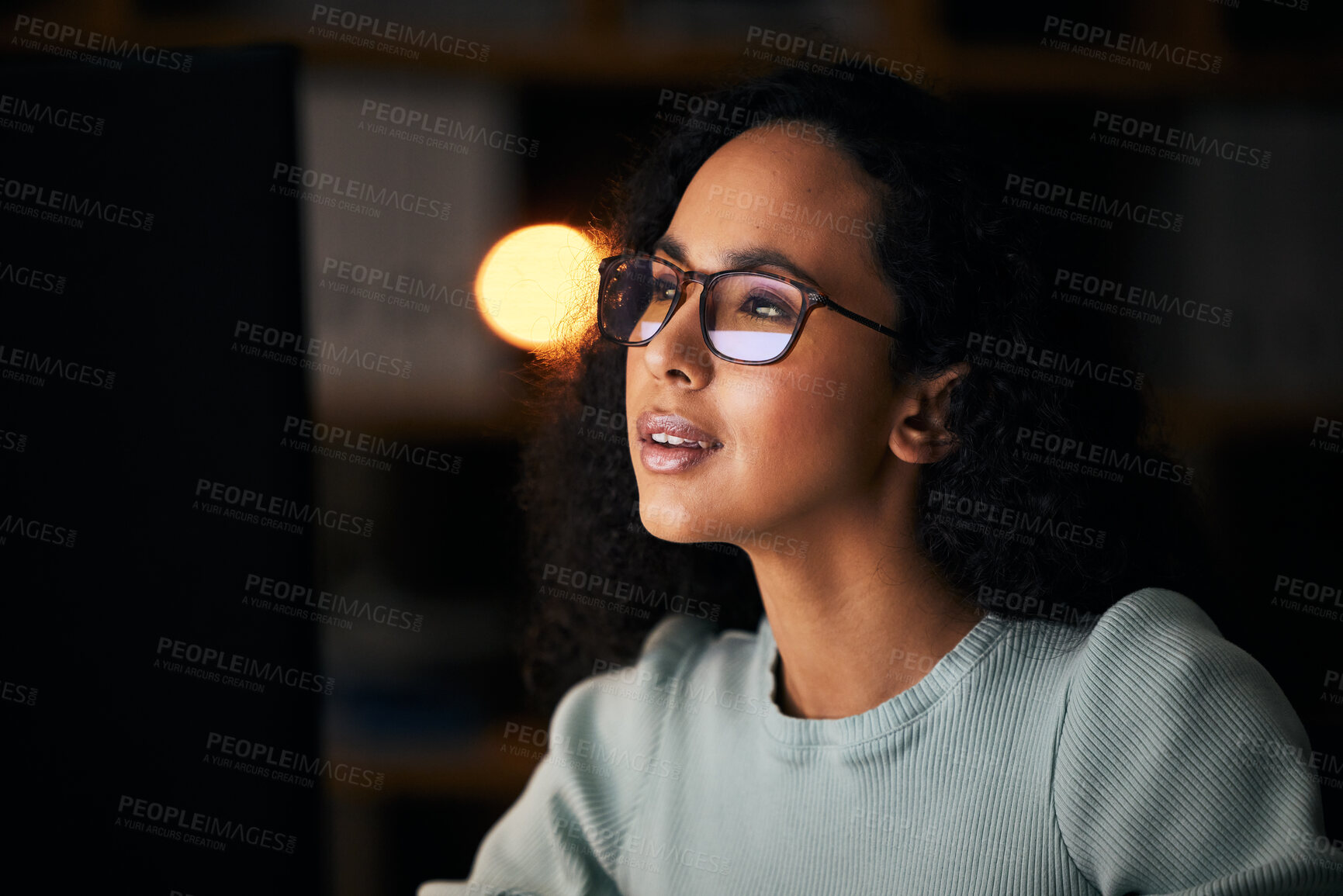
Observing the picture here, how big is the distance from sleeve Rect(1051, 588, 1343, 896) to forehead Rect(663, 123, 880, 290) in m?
0.47

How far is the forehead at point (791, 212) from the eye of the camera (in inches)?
42.6

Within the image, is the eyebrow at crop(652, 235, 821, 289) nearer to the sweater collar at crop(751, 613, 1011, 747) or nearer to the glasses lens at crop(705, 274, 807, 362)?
the glasses lens at crop(705, 274, 807, 362)

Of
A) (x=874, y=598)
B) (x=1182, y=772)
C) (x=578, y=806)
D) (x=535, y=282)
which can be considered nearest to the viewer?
(x=1182, y=772)

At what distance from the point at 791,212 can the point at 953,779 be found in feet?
2.08

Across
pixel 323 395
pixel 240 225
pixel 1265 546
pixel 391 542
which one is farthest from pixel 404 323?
pixel 1265 546

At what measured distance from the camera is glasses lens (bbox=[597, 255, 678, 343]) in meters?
1.13

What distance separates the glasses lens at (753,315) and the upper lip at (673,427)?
9cm

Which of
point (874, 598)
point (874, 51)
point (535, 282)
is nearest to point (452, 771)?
point (535, 282)

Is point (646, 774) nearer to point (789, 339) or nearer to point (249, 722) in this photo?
point (249, 722)

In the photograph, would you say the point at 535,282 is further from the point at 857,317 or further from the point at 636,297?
the point at 857,317

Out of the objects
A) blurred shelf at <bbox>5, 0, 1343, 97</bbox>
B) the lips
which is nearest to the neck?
the lips

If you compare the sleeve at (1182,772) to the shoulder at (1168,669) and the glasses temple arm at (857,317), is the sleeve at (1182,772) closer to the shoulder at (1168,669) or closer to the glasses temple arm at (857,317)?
the shoulder at (1168,669)

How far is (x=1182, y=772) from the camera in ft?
3.11

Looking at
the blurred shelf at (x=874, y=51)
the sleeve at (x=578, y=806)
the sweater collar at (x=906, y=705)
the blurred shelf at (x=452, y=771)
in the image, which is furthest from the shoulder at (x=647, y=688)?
the blurred shelf at (x=874, y=51)
